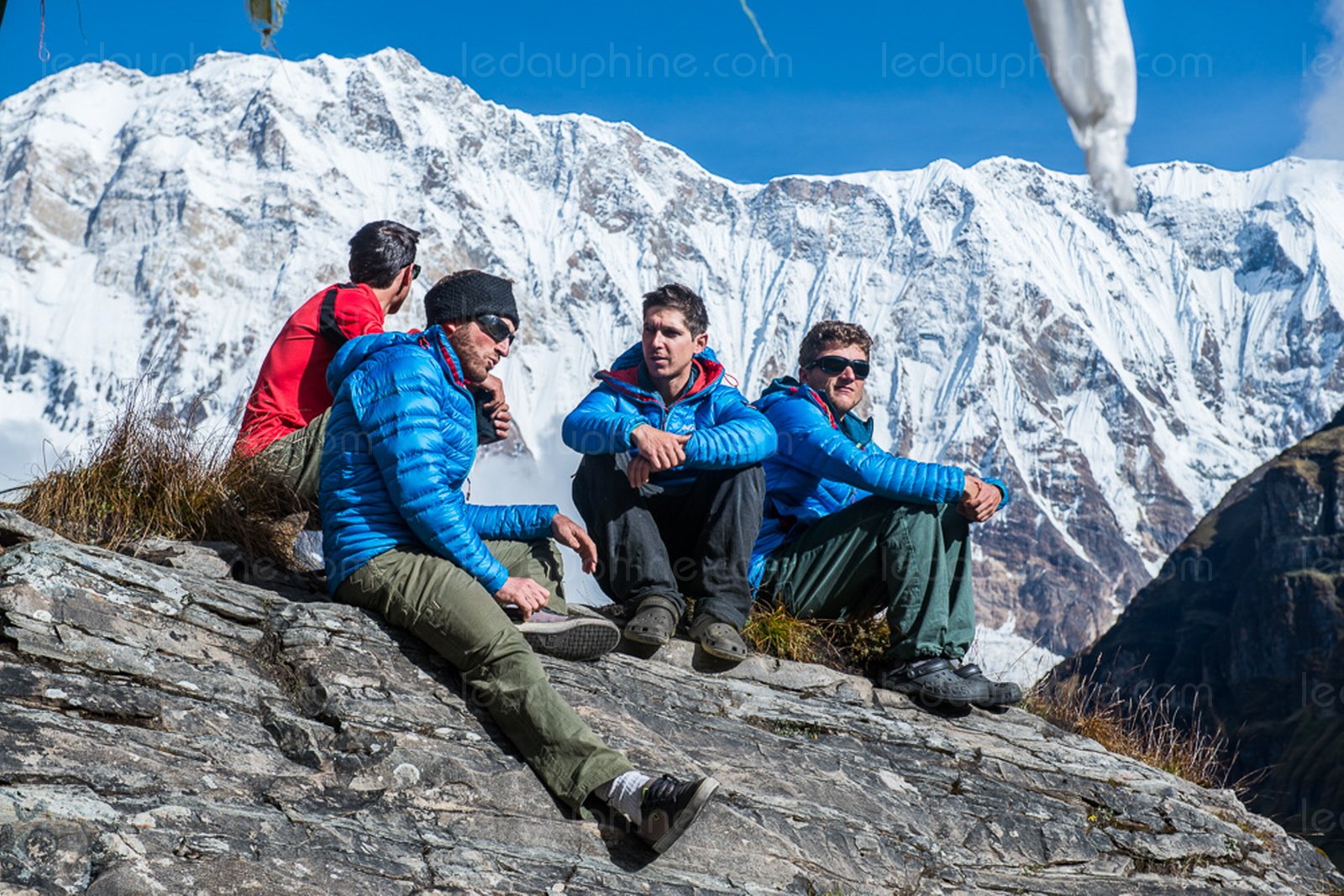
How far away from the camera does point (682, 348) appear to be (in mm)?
6699

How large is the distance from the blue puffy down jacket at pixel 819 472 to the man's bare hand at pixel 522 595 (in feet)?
5.77

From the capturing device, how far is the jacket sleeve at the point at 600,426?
6312 millimetres

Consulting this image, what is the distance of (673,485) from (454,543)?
5.40ft

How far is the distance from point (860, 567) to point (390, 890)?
342 centimetres

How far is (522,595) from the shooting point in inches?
221

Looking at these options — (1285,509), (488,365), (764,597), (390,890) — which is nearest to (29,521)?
(488,365)

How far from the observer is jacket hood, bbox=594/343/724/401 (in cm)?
682

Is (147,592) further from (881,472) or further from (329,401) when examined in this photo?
(881,472)

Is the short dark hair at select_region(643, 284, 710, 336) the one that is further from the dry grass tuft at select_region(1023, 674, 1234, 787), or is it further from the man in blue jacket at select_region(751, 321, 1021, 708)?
the dry grass tuft at select_region(1023, 674, 1234, 787)

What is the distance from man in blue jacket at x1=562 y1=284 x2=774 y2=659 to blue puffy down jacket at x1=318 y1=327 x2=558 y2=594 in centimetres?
85

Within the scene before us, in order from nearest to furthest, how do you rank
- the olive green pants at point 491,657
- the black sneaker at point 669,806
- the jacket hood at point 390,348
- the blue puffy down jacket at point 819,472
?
the black sneaker at point 669,806, the olive green pants at point 491,657, the jacket hood at point 390,348, the blue puffy down jacket at point 819,472

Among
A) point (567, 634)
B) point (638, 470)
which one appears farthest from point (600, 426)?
point (567, 634)

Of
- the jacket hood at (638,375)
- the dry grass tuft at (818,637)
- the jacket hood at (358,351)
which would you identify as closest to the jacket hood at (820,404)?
the jacket hood at (638,375)

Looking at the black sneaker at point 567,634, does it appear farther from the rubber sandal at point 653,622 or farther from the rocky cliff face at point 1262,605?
the rocky cliff face at point 1262,605
